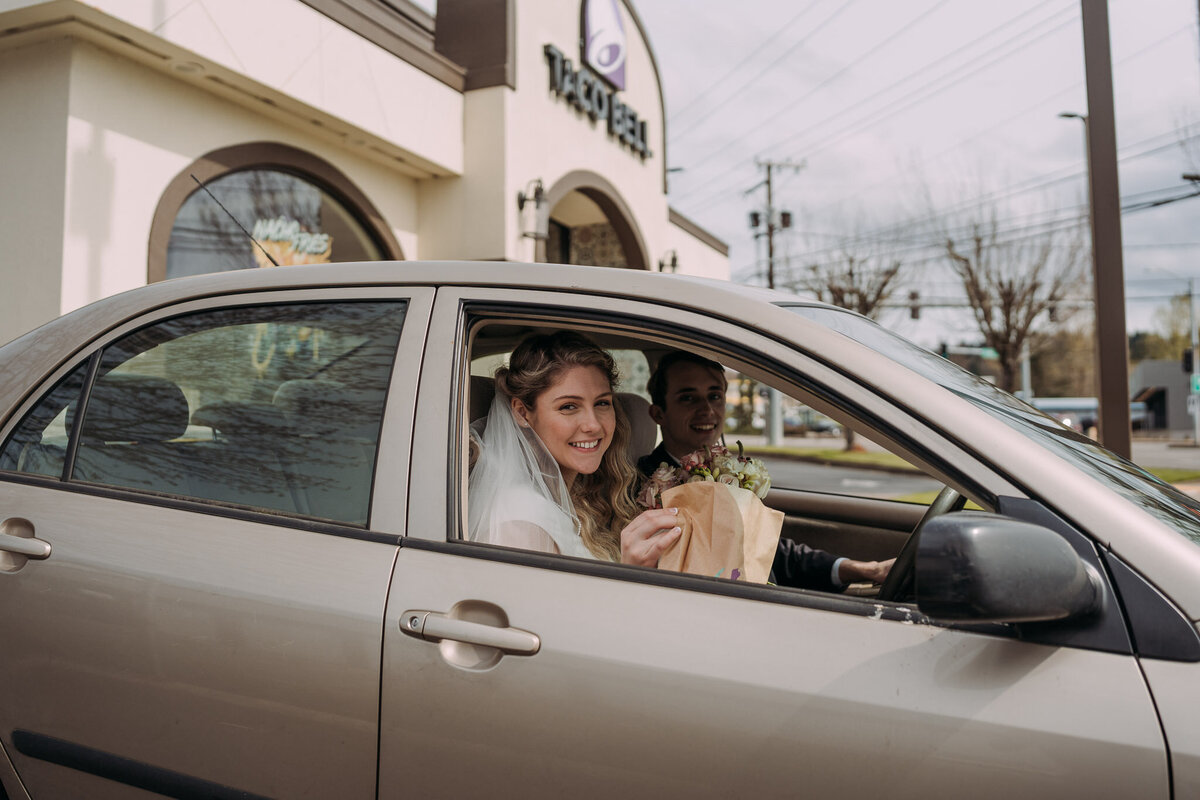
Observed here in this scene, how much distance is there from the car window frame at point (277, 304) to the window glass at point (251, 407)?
2 cm

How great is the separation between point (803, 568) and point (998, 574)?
5.47ft

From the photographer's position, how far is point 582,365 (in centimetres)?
215

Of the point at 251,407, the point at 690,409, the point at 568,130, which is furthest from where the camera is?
the point at 568,130

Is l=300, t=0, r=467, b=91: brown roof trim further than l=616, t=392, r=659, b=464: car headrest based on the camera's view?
Yes

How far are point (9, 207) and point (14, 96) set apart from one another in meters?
0.88

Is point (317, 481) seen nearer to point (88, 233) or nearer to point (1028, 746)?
point (1028, 746)

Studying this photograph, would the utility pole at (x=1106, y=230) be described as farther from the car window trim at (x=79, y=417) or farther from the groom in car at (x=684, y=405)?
the car window trim at (x=79, y=417)

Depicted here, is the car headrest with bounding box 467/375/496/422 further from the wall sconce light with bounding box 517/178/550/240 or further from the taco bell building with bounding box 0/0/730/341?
the wall sconce light with bounding box 517/178/550/240

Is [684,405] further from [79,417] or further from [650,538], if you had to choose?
[79,417]

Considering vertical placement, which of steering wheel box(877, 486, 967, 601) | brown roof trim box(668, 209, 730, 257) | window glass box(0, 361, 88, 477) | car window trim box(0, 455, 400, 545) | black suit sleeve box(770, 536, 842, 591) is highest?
brown roof trim box(668, 209, 730, 257)

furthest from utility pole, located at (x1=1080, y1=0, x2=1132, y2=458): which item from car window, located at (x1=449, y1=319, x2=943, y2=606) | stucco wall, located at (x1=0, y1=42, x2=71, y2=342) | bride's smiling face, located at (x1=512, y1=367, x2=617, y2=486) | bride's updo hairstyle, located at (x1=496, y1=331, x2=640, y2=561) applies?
stucco wall, located at (x1=0, y1=42, x2=71, y2=342)

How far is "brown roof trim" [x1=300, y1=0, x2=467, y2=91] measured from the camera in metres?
8.13

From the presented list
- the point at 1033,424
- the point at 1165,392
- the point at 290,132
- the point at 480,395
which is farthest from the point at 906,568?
the point at 1165,392

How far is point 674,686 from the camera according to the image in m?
1.25
